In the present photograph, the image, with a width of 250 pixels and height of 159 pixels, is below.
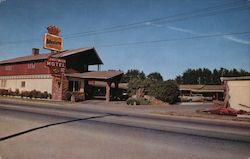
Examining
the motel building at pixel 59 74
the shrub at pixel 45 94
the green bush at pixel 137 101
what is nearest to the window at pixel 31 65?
the motel building at pixel 59 74

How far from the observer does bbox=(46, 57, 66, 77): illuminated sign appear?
1302 inches

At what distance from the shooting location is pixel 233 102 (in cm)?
2338

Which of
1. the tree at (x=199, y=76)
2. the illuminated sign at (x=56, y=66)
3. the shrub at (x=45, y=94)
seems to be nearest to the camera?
the illuminated sign at (x=56, y=66)

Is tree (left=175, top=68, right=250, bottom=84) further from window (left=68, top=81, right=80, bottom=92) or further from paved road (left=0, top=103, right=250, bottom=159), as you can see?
paved road (left=0, top=103, right=250, bottom=159)

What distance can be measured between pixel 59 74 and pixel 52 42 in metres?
7.16

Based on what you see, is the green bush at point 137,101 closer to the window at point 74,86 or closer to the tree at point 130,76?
the window at point 74,86

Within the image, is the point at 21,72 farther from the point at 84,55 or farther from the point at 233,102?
the point at 233,102

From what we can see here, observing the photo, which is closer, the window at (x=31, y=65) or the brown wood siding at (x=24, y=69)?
the brown wood siding at (x=24, y=69)

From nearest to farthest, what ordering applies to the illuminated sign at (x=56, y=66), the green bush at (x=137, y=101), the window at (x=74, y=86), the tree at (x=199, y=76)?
the green bush at (x=137, y=101) < the illuminated sign at (x=56, y=66) < the window at (x=74, y=86) < the tree at (x=199, y=76)

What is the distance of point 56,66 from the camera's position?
33.8m

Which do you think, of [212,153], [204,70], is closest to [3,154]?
[212,153]

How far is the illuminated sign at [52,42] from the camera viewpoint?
37.4 meters

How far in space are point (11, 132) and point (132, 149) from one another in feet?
16.4

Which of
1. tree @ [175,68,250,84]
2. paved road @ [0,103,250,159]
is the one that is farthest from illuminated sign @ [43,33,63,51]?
tree @ [175,68,250,84]
